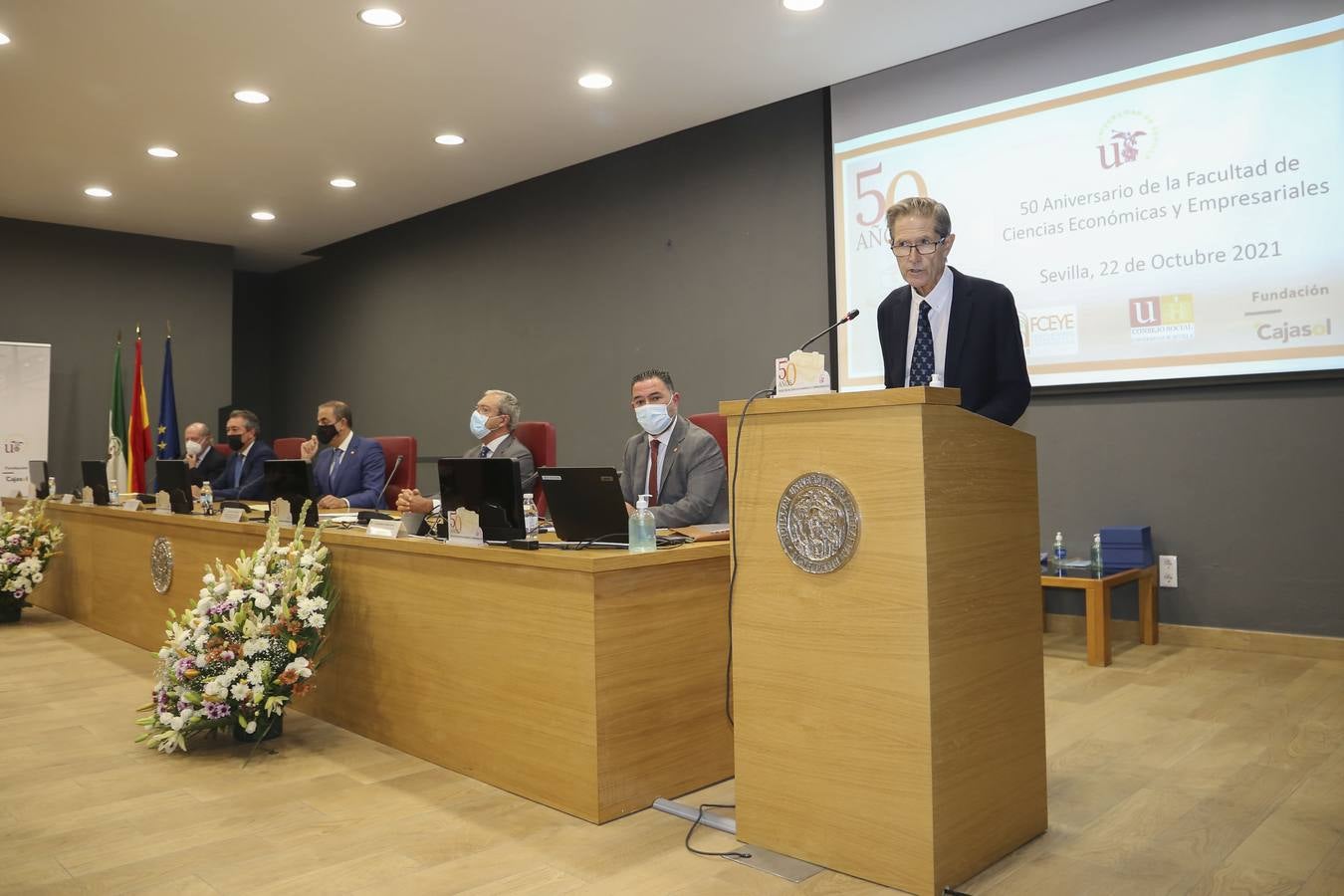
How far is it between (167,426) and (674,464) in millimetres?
6177

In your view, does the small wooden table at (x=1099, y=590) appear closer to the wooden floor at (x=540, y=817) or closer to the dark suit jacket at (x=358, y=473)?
the wooden floor at (x=540, y=817)

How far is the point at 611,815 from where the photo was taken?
2367mm

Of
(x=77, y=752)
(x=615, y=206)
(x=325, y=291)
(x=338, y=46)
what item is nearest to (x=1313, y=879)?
(x=77, y=752)

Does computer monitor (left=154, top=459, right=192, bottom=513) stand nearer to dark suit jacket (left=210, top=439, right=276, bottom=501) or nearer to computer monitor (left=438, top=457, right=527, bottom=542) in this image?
dark suit jacket (left=210, top=439, right=276, bottom=501)

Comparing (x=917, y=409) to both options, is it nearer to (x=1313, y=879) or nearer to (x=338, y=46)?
(x=1313, y=879)

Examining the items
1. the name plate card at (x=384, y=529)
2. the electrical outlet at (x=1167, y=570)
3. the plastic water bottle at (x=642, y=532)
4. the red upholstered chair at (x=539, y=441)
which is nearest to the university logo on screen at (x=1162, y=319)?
the electrical outlet at (x=1167, y=570)

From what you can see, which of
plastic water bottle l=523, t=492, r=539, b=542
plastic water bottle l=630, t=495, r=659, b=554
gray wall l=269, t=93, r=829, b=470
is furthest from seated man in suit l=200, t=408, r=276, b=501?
plastic water bottle l=630, t=495, r=659, b=554

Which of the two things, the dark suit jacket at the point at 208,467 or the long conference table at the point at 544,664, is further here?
the dark suit jacket at the point at 208,467

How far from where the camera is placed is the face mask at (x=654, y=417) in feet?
11.3

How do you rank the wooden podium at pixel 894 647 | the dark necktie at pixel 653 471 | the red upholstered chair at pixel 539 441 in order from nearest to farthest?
the wooden podium at pixel 894 647
the dark necktie at pixel 653 471
the red upholstered chair at pixel 539 441

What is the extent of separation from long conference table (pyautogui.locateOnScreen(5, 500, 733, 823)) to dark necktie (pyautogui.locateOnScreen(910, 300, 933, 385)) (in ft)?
2.30

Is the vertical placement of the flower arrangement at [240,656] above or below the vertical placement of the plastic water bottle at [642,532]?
below

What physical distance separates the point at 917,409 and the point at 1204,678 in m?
2.52

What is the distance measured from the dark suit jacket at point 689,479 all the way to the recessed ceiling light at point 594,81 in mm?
2394
